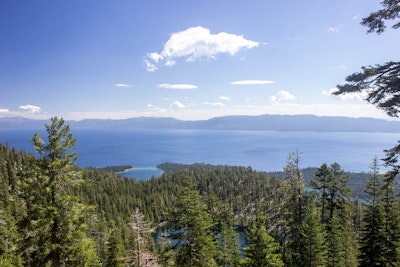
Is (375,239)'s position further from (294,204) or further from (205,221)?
(205,221)

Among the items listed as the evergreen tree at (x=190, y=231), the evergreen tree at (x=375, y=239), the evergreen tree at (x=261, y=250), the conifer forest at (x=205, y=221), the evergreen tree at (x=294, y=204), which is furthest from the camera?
the evergreen tree at (x=294, y=204)

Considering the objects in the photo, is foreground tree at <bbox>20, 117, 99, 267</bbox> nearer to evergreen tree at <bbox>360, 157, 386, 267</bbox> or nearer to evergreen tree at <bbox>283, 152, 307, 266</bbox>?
evergreen tree at <bbox>283, 152, 307, 266</bbox>

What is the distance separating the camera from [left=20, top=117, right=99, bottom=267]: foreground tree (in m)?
11.7

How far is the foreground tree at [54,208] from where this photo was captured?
11.7 meters

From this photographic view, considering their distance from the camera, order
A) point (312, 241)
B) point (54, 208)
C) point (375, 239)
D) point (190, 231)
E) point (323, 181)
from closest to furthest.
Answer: point (54, 208)
point (190, 231)
point (375, 239)
point (312, 241)
point (323, 181)

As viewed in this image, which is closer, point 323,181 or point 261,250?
point 261,250

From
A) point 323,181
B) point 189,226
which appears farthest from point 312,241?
point 189,226

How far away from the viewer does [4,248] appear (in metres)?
21.3

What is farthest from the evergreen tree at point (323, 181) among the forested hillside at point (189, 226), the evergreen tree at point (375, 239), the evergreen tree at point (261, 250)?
the evergreen tree at point (261, 250)

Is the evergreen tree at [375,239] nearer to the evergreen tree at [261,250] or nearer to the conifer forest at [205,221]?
the conifer forest at [205,221]

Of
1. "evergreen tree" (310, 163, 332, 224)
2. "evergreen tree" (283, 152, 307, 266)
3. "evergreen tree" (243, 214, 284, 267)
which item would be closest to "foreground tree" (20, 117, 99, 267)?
"evergreen tree" (243, 214, 284, 267)

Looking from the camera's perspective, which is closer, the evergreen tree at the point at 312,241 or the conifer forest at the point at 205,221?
the conifer forest at the point at 205,221

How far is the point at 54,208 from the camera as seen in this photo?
38.2 ft

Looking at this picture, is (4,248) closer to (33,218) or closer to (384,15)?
(33,218)
